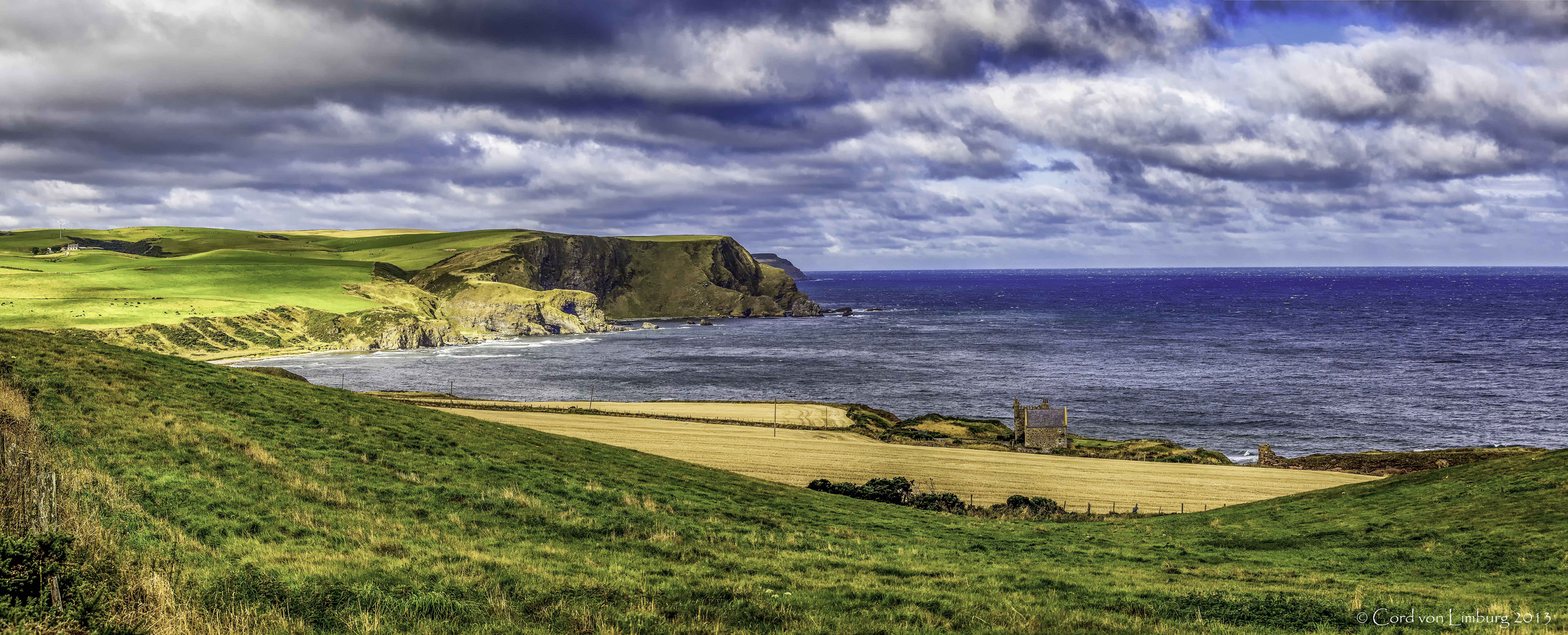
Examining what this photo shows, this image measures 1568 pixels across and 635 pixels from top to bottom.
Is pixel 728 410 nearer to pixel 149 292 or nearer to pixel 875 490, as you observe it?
pixel 875 490

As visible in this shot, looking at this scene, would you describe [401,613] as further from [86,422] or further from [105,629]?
[86,422]

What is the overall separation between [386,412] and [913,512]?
22.5 metres

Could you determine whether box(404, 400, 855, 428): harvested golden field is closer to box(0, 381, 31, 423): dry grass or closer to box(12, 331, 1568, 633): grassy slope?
box(12, 331, 1568, 633): grassy slope

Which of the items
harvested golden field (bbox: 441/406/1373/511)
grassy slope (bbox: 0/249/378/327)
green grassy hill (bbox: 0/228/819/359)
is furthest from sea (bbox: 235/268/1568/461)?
grassy slope (bbox: 0/249/378/327)

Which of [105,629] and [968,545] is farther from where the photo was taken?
[968,545]

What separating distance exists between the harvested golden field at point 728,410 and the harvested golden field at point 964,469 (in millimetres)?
6520

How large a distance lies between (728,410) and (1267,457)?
46962 millimetres

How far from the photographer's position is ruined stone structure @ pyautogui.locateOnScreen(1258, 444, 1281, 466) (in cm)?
5977

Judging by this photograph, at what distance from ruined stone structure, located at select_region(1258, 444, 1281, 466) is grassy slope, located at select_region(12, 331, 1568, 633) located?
2719cm

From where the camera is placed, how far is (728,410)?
81.6 meters

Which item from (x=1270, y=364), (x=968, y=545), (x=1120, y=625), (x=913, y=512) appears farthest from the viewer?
(x=1270, y=364)

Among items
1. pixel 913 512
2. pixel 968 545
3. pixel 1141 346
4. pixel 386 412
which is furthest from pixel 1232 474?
pixel 1141 346

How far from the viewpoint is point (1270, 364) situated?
119875mm

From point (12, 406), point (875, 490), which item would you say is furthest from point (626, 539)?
point (875, 490)
